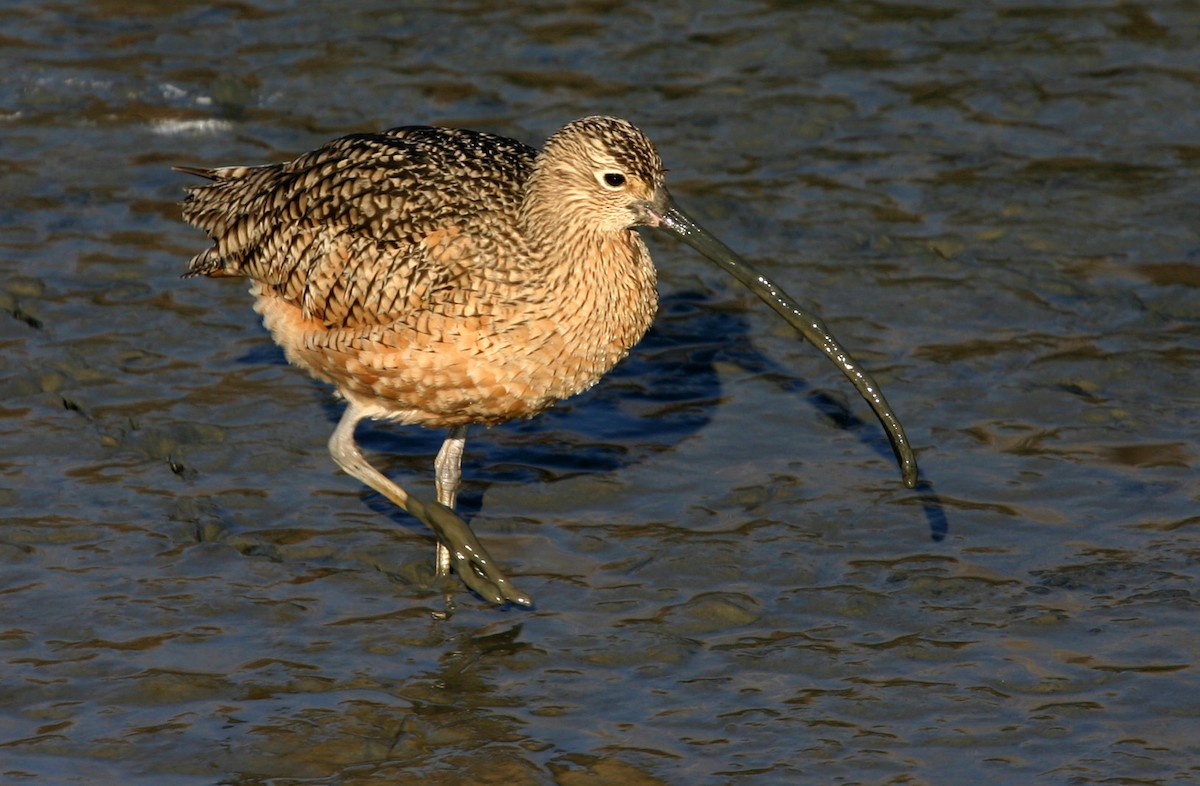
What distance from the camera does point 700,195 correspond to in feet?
34.1

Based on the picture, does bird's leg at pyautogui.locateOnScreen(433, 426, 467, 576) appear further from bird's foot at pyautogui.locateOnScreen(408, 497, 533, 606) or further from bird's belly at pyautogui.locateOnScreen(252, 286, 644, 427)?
bird's foot at pyautogui.locateOnScreen(408, 497, 533, 606)

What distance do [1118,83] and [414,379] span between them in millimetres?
5920

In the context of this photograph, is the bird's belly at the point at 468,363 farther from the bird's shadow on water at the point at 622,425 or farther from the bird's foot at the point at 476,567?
the bird's shadow on water at the point at 622,425

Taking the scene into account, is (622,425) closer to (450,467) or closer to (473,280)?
(450,467)

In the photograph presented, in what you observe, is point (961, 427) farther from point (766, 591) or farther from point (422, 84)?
point (422, 84)

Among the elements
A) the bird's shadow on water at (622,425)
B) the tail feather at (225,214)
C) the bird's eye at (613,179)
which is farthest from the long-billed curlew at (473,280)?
the bird's shadow on water at (622,425)

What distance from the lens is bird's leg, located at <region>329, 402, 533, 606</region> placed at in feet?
23.3

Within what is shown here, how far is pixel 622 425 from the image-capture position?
864 centimetres

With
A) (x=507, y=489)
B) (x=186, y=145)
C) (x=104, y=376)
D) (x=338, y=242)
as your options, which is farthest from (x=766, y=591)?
(x=186, y=145)

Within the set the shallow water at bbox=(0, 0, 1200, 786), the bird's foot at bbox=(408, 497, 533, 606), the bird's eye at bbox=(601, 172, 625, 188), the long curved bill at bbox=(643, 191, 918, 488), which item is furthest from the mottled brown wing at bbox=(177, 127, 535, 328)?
the shallow water at bbox=(0, 0, 1200, 786)

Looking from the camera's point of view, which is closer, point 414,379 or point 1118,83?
point 414,379

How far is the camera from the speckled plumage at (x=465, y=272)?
6992mm

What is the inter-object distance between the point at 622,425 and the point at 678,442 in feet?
1.08

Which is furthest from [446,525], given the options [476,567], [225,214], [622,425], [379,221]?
[225,214]
